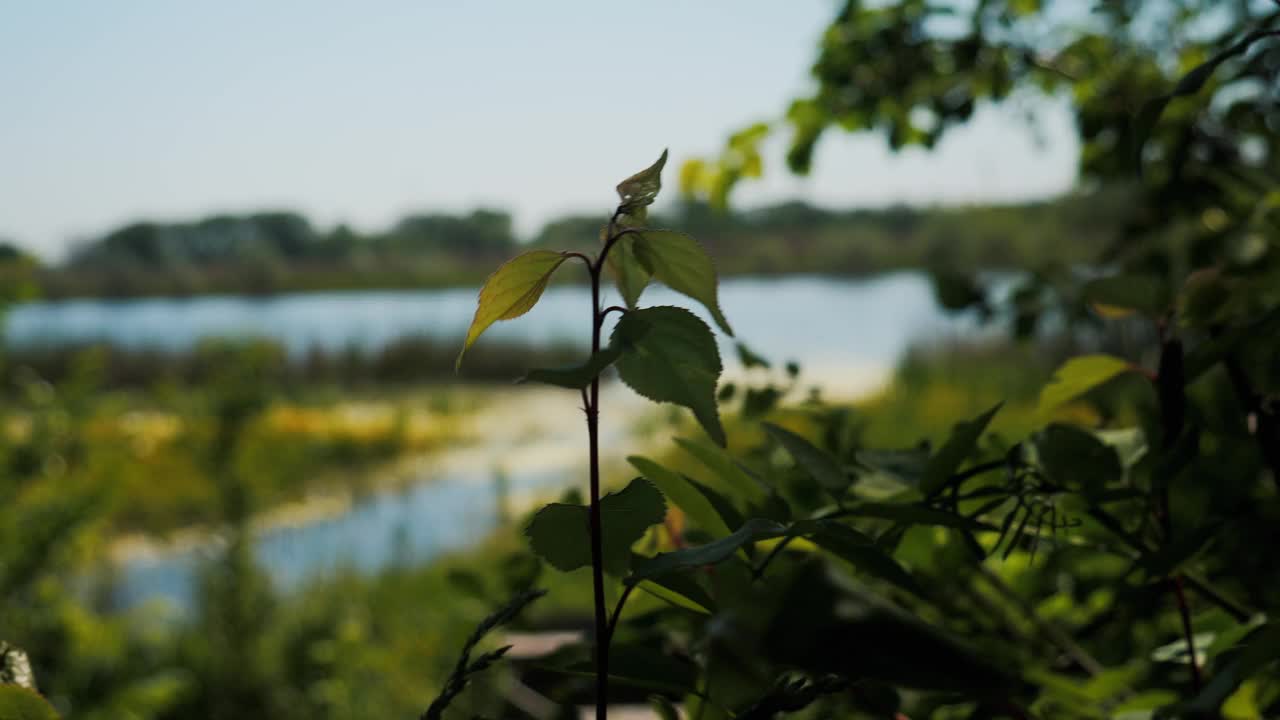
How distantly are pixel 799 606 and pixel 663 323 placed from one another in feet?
0.32

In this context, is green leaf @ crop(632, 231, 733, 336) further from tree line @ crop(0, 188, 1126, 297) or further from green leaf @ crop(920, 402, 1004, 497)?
tree line @ crop(0, 188, 1126, 297)

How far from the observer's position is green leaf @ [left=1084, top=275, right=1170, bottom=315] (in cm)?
43

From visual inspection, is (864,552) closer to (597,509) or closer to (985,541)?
(597,509)

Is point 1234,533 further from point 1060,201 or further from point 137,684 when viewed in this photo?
point 1060,201

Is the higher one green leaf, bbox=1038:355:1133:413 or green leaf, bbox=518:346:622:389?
green leaf, bbox=518:346:622:389

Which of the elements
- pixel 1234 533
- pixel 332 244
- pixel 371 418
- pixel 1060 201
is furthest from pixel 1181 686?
pixel 332 244

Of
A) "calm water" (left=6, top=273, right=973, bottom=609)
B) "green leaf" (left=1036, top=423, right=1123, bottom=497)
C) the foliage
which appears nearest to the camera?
the foliage

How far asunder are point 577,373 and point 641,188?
0.05 metres

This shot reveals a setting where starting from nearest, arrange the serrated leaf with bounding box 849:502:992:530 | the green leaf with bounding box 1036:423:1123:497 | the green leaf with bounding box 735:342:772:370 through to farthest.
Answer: the serrated leaf with bounding box 849:502:992:530
the green leaf with bounding box 1036:423:1123:497
the green leaf with bounding box 735:342:772:370

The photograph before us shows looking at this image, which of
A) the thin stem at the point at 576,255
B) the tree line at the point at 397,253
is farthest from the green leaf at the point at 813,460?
the tree line at the point at 397,253

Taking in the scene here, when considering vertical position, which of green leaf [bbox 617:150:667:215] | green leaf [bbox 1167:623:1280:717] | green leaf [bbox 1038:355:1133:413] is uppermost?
green leaf [bbox 617:150:667:215]

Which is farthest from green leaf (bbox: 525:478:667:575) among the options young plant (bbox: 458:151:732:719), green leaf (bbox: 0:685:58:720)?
green leaf (bbox: 0:685:58:720)

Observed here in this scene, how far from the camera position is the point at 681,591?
0.83ft

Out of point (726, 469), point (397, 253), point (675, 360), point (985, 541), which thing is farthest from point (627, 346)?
point (397, 253)
